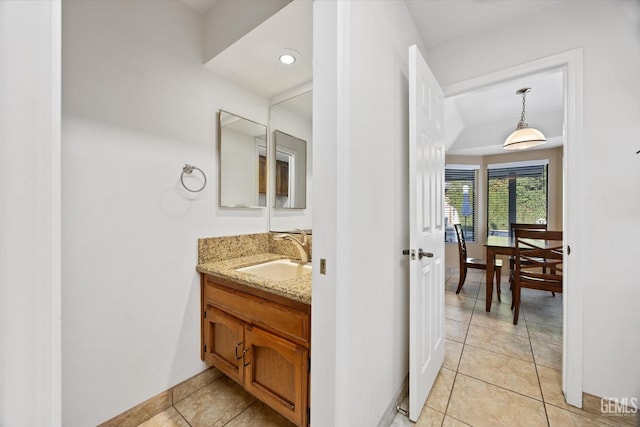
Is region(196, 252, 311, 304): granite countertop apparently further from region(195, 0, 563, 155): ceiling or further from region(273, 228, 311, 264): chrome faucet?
region(195, 0, 563, 155): ceiling

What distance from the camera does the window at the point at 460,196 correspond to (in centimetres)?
484

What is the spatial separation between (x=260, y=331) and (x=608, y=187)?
2149mm

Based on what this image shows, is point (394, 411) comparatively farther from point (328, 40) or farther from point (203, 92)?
point (203, 92)

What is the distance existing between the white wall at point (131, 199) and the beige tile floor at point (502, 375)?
1.50 metres

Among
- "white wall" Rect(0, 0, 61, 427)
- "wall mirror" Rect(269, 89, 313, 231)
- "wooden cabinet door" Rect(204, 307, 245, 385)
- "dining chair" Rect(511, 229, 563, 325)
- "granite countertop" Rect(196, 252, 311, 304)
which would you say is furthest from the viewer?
"dining chair" Rect(511, 229, 563, 325)

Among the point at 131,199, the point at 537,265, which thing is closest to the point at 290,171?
the point at 131,199

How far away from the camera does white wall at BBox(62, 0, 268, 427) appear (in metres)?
1.24

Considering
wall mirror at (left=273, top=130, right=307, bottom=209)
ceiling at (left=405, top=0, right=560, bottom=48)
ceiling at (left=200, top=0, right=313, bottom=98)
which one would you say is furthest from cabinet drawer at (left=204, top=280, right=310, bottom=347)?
ceiling at (left=405, top=0, right=560, bottom=48)

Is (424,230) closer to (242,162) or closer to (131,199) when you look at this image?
(242,162)

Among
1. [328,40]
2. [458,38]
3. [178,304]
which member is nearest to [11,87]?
[328,40]

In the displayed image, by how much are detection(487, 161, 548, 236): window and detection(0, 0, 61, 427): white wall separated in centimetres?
565

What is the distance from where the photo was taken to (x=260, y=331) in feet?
4.51

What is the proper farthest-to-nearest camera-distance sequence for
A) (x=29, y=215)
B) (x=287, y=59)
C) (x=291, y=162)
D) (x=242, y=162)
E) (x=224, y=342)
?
(x=291, y=162)
(x=242, y=162)
(x=287, y=59)
(x=224, y=342)
(x=29, y=215)

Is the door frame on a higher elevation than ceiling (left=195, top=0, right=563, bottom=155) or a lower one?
lower
